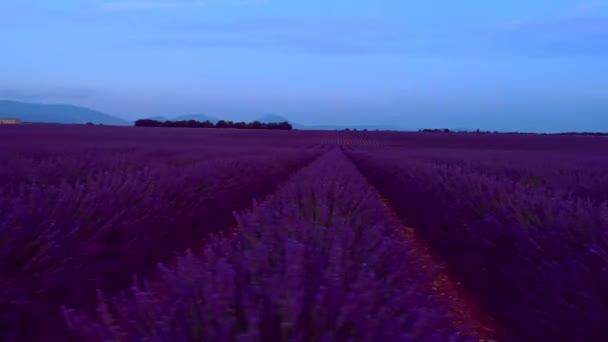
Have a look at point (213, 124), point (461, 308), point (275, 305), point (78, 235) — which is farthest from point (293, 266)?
point (213, 124)

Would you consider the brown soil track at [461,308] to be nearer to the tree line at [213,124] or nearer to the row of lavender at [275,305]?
the row of lavender at [275,305]

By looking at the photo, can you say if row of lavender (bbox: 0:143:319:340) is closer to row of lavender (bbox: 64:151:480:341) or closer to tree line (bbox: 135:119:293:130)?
row of lavender (bbox: 64:151:480:341)

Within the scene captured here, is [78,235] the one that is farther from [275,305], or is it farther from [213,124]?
[213,124]

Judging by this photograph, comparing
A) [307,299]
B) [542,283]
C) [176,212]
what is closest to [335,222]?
[542,283]

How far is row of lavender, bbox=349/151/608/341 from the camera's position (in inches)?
160

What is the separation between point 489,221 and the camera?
630 cm

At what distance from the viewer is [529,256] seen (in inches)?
206

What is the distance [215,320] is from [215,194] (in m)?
7.55

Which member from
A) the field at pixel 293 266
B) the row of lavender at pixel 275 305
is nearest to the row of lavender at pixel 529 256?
the field at pixel 293 266

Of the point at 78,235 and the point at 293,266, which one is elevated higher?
the point at 293,266

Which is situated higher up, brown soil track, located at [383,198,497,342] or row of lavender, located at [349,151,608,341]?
row of lavender, located at [349,151,608,341]

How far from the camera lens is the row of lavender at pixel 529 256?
4.07 meters

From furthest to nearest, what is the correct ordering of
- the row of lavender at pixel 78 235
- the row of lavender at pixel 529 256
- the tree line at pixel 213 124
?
1. the tree line at pixel 213 124
2. the row of lavender at pixel 529 256
3. the row of lavender at pixel 78 235

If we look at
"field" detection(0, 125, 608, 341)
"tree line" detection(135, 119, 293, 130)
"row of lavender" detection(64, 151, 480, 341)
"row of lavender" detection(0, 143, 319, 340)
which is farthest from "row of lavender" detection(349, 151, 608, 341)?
"tree line" detection(135, 119, 293, 130)
